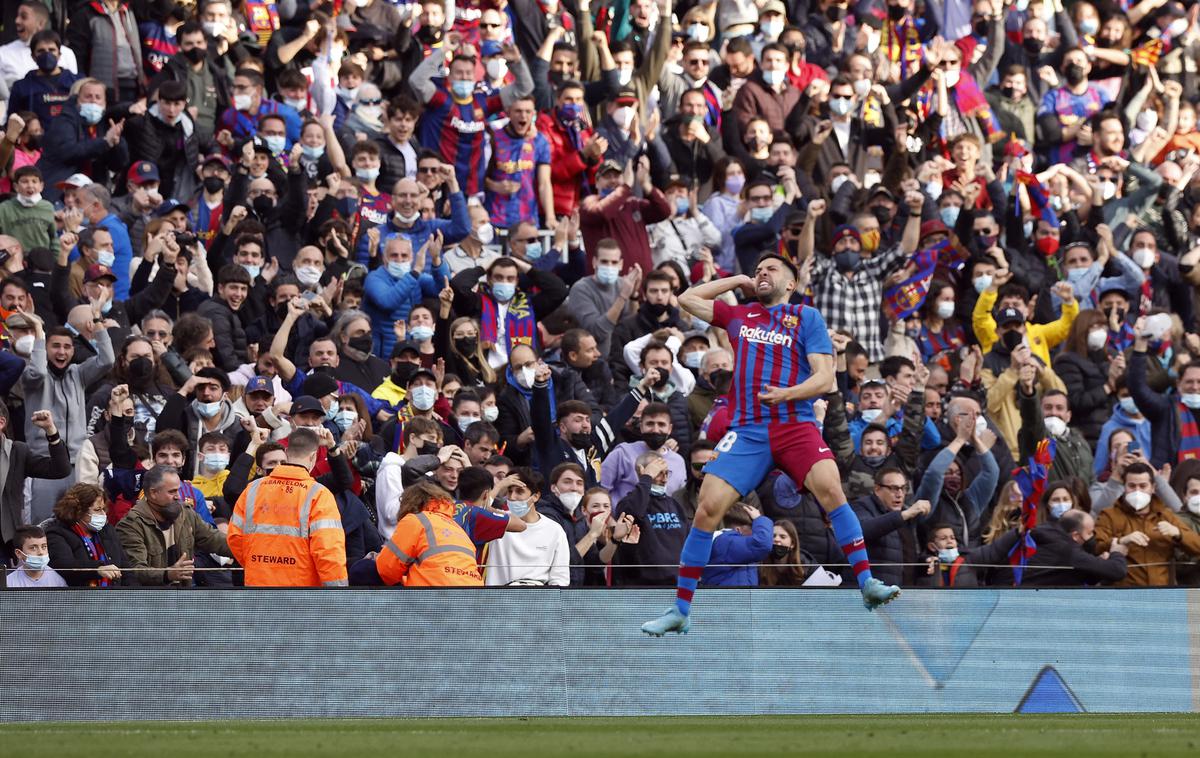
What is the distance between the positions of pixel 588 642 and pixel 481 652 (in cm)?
71

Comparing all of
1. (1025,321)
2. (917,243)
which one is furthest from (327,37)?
(1025,321)

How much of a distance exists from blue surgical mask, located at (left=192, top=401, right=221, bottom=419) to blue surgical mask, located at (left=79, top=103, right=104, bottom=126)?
4.57 meters

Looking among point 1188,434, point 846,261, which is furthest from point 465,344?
point 1188,434

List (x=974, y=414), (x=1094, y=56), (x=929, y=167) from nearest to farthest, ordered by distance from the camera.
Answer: (x=974, y=414)
(x=929, y=167)
(x=1094, y=56)

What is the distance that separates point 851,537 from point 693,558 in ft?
3.20

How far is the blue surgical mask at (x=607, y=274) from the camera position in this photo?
1886 centimetres

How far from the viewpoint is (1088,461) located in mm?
18344

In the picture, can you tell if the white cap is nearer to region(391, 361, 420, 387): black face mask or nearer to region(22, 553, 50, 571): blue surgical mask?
region(391, 361, 420, 387): black face mask

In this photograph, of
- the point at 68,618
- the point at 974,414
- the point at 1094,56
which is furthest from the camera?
the point at 1094,56

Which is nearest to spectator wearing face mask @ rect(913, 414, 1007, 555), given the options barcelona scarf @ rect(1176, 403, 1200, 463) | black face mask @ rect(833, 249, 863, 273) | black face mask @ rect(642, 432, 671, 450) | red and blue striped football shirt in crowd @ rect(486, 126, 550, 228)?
black face mask @ rect(642, 432, 671, 450)

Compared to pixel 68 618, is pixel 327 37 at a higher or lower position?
higher

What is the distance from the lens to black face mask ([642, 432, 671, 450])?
1603 cm

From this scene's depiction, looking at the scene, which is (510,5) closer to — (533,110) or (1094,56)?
(533,110)

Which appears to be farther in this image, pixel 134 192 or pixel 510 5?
pixel 510 5
